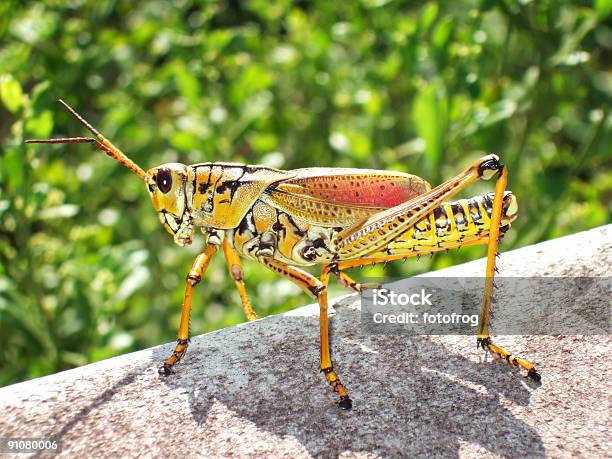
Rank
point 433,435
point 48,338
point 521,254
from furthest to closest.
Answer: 1. point 48,338
2. point 521,254
3. point 433,435

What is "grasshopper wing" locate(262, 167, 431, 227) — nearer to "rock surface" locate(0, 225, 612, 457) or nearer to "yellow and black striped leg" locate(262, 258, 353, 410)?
"yellow and black striped leg" locate(262, 258, 353, 410)

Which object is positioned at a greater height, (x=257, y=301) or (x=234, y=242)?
(x=234, y=242)

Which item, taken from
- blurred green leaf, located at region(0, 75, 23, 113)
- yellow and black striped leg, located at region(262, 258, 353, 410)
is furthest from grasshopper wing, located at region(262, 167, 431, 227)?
blurred green leaf, located at region(0, 75, 23, 113)

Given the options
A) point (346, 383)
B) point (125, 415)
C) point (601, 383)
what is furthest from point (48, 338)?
point (601, 383)

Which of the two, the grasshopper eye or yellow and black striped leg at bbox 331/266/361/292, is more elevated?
the grasshopper eye

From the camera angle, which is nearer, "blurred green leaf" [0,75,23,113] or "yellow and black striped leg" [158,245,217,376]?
"yellow and black striped leg" [158,245,217,376]

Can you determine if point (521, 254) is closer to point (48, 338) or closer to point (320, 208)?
point (320, 208)

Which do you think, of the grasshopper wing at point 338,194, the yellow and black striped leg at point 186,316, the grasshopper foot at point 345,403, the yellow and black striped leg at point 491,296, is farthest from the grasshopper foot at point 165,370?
the yellow and black striped leg at point 491,296
